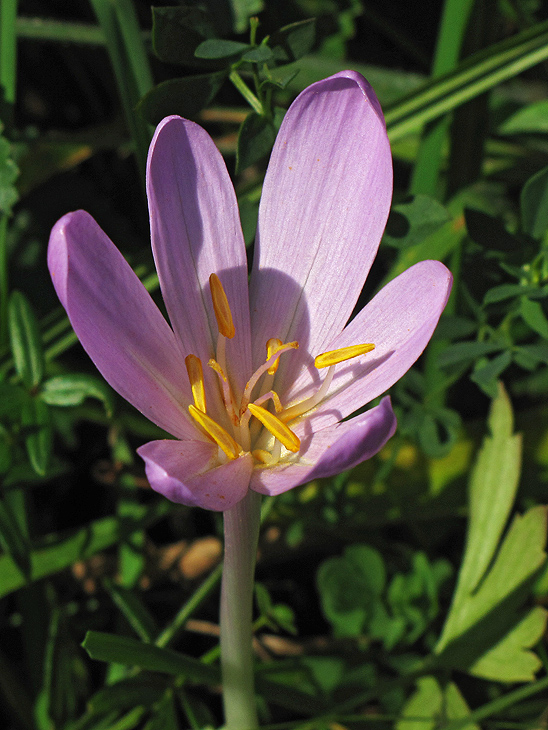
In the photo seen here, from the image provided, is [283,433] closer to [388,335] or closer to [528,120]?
[388,335]

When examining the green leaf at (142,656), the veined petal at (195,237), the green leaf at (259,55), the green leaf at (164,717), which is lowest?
the green leaf at (164,717)

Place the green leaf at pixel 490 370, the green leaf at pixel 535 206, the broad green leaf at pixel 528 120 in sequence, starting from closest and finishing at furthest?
the green leaf at pixel 535 206, the green leaf at pixel 490 370, the broad green leaf at pixel 528 120

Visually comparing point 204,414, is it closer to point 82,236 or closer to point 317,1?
point 82,236

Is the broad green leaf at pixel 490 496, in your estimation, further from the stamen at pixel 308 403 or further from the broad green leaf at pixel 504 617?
the stamen at pixel 308 403

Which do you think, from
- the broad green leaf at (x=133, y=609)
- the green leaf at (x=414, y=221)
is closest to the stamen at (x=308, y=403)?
the green leaf at (x=414, y=221)

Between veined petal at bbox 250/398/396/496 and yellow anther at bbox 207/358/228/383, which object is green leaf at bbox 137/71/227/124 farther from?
veined petal at bbox 250/398/396/496

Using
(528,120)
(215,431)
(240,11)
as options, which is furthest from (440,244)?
(215,431)

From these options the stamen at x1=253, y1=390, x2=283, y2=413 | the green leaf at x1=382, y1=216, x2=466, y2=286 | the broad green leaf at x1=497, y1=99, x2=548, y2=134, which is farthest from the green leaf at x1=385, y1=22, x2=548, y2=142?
the stamen at x1=253, y1=390, x2=283, y2=413
